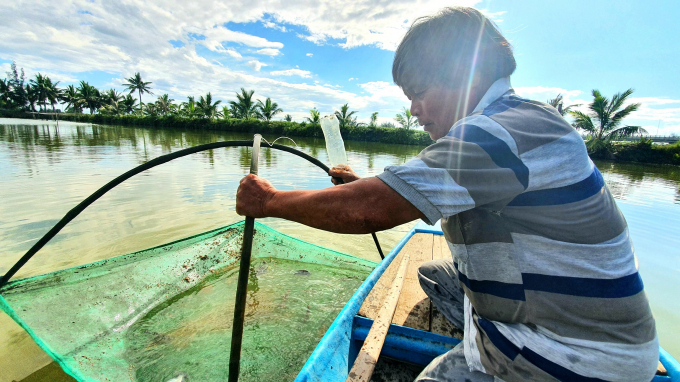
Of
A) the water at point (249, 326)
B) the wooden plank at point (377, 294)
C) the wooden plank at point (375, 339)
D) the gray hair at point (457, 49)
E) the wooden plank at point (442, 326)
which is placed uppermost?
the gray hair at point (457, 49)

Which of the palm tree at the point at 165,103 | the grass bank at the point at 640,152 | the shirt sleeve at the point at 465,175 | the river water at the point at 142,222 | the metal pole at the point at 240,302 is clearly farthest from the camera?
the palm tree at the point at 165,103

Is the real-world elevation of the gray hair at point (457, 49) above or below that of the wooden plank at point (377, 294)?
above

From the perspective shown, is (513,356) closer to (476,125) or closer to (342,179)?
(476,125)

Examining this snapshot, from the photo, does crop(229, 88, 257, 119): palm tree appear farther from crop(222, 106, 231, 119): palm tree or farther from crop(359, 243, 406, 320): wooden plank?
crop(359, 243, 406, 320): wooden plank

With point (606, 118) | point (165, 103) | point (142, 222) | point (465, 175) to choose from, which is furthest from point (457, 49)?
point (165, 103)

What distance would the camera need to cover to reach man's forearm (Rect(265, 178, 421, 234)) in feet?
2.78

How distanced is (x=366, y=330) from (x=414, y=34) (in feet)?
4.98

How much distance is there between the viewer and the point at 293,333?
8.32 ft

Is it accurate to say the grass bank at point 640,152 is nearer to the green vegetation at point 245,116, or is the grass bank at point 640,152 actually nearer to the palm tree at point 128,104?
the green vegetation at point 245,116

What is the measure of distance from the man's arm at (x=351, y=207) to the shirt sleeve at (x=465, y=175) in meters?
0.04

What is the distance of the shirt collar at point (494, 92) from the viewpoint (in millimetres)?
1023

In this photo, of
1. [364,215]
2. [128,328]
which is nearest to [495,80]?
[364,215]

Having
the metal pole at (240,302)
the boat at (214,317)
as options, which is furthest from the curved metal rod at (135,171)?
the boat at (214,317)

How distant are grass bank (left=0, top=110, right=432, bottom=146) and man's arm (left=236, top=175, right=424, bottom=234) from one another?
85.4 feet
